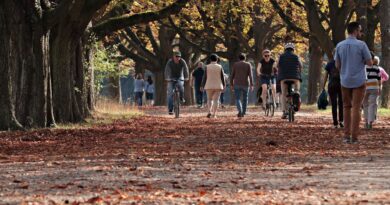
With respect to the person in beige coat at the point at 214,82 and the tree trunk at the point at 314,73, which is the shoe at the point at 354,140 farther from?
the tree trunk at the point at 314,73

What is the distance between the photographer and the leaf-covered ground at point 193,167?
9047 mm

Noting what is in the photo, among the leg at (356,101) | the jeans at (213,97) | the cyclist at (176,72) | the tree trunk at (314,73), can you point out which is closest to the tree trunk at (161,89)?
the tree trunk at (314,73)

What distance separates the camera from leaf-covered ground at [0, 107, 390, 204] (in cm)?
905

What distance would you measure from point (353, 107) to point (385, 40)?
1837 centimetres

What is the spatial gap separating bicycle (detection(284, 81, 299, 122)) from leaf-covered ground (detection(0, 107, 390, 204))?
4568mm

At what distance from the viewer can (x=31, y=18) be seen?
20781 millimetres

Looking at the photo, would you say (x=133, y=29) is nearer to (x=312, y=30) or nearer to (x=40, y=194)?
(x=312, y=30)

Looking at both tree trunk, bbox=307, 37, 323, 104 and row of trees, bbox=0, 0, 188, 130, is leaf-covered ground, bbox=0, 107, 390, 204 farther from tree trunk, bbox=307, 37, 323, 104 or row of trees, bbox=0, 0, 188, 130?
tree trunk, bbox=307, 37, 323, 104

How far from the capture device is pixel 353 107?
1688cm

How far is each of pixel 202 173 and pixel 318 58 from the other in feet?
116

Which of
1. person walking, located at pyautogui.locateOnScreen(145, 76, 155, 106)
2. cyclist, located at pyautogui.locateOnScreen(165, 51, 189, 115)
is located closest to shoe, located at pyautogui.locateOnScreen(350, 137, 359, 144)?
cyclist, located at pyautogui.locateOnScreen(165, 51, 189, 115)

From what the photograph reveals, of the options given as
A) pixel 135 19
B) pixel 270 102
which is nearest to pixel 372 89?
pixel 135 19

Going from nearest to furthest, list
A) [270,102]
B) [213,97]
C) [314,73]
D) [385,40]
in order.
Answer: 1. [213,97]
2. [270,102]
3. [385,40]
4. [314,73]

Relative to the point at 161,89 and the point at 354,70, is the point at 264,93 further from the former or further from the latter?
the point at 161,89
